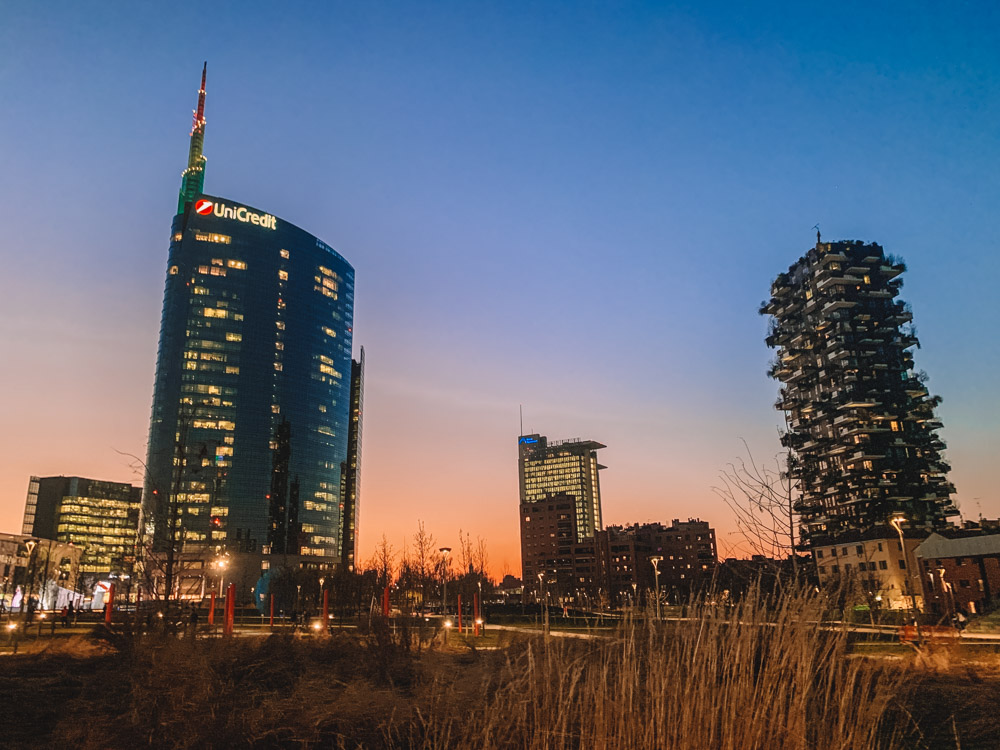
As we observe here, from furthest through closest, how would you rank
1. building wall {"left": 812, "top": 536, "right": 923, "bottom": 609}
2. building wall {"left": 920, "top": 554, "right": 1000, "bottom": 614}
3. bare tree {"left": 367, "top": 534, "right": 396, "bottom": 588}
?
building wall {"left": 812, "top": 536, "right": 923, "bottom": 609}, building wall {"left": 920, "top": 554, "right": 1000, "bottom": 614}, bare tree {"left": 367, "top": 534, "right": 396, "bottom": 588}

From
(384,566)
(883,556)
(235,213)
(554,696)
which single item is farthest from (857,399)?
(235,213)

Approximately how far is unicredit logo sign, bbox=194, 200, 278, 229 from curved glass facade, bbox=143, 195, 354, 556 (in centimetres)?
24

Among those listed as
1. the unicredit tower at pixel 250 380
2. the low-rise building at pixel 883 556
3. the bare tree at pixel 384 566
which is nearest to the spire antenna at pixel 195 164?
the unicredit tower at pixel 250 380

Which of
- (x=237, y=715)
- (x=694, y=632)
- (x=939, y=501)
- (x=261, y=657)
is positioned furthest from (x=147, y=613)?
(x=939, y=501)

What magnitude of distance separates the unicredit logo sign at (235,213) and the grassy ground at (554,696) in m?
157

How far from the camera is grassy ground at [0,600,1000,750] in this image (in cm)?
559

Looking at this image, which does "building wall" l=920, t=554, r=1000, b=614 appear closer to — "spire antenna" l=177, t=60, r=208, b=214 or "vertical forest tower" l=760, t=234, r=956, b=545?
"vertical forest tower" l=760, t=234, r=956, b=545

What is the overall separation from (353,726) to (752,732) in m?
6.00

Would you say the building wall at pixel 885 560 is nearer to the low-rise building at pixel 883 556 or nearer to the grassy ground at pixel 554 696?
the low-rise building at pixel 883 556

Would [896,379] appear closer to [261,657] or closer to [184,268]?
[261,657]

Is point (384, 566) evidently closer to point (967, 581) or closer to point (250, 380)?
point (967, 581)

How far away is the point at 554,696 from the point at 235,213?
17095 centimetres

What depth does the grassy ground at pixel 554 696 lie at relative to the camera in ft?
18.3

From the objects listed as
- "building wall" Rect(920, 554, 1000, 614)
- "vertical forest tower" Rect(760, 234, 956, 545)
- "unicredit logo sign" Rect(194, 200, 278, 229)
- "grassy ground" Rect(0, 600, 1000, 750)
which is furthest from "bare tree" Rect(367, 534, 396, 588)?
"unicredit logo sign" Rect(194, 200, 278, 229)
